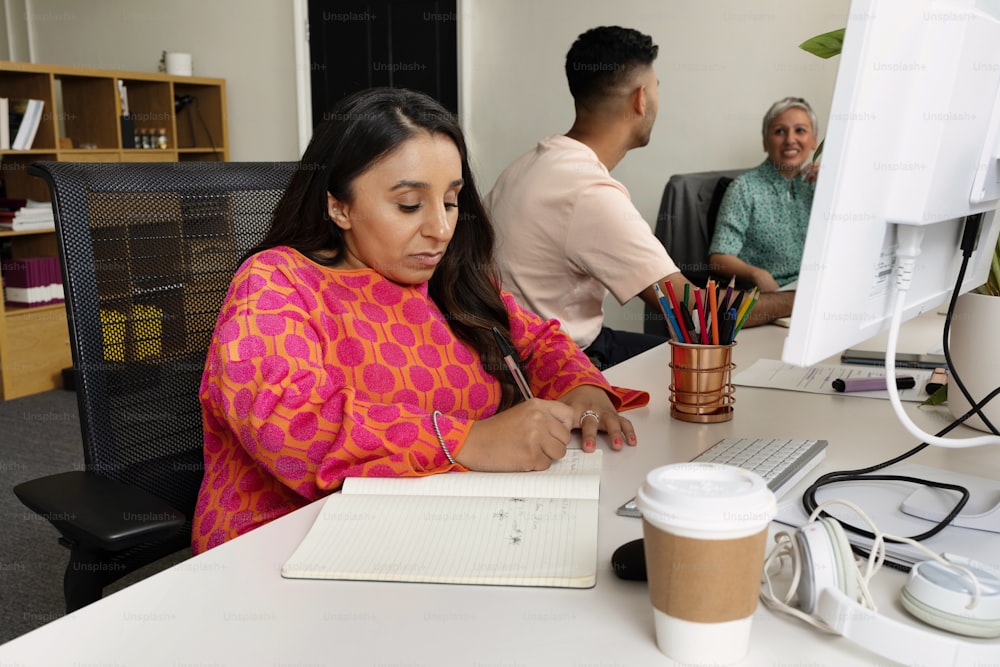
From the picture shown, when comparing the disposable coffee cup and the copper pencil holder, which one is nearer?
the disposable coffee cup

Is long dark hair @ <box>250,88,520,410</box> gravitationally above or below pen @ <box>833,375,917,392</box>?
above

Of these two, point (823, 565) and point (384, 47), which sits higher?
point (384, 47)

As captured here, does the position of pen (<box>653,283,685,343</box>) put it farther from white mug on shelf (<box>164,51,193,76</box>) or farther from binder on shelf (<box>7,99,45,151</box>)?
white mug on shelf (<box>164,51,193,76</box>)

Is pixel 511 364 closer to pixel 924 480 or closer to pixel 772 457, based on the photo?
pixel 772 457

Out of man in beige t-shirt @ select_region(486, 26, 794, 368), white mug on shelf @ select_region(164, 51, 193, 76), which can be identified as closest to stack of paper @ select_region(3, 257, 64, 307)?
white mug on shelf @ select_region(164, 51, 193, 76)

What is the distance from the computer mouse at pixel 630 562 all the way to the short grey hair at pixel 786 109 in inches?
107

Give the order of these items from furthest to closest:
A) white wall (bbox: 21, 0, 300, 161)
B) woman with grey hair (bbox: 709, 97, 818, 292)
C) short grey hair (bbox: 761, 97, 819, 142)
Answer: white wall (bbox: 21, 0, 300, 161), short grey hair (bbox: 761, 97, 819, 142), woman with grey hair (bbox: 709, 97, 818, 292)

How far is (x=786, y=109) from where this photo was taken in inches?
122

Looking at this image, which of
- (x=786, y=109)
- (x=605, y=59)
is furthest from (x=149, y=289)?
(x=786, y=109)

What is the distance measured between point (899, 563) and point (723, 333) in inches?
18.6

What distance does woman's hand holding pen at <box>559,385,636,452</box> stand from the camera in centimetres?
104

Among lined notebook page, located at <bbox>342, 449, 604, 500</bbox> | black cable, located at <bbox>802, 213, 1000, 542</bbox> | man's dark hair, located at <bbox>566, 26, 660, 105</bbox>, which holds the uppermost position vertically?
man's dark hair, located at <bbox>566, 26, 660, 105</bbox>

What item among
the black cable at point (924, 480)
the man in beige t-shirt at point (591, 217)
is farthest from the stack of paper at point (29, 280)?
the black cable at point (924, 480)

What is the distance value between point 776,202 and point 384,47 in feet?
6.56
